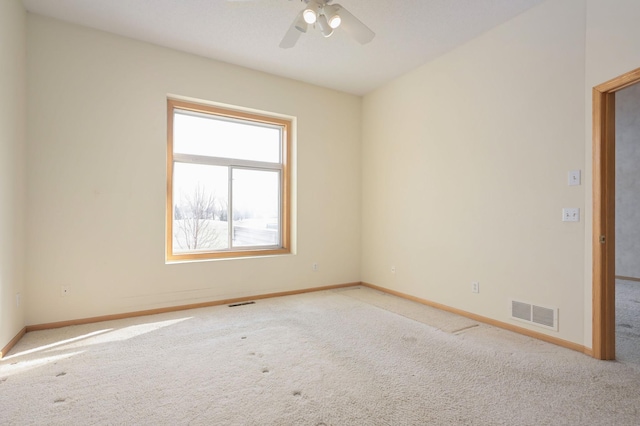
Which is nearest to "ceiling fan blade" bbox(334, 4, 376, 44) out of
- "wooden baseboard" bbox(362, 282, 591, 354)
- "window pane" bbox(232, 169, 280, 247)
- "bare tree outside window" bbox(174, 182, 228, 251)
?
"window pane" bbox(232, 169, 280, 247)

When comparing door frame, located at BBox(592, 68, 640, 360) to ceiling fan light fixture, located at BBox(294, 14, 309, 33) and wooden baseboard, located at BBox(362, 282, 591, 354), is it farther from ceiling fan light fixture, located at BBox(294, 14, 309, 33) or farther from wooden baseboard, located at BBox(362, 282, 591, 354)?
ceiling fan light fixture, located at BBox(294, 14, 309, 33)

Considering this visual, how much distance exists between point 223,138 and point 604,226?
3811 millimetres

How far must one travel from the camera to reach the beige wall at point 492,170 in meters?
2.65

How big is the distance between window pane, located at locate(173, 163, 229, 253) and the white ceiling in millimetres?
1334

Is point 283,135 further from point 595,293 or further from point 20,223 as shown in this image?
point 595,293

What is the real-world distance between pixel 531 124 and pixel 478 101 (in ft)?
2.05

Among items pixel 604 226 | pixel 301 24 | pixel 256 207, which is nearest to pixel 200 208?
pixel 256 207

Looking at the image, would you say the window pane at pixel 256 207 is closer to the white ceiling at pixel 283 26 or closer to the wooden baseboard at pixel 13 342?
the white ceiling at pixel 283 26

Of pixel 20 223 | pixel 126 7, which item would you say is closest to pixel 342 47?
pixel 126 7

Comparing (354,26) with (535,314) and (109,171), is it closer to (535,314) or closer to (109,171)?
(109,171)

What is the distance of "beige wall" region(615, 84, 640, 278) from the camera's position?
513 cm

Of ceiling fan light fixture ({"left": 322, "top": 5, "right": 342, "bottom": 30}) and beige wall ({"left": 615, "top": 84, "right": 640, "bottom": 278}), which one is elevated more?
ceiling fan light fixture ({"left": 322, "top": 5, "right": 342, "bottom": 30})

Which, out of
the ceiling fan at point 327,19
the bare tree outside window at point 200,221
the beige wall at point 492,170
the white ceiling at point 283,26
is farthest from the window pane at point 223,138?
the ceiling fan at point 327,19

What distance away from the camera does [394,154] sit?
4391mm
